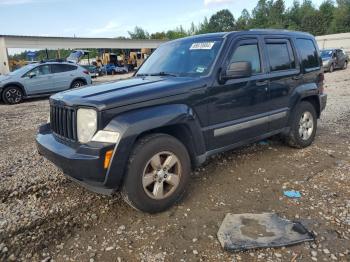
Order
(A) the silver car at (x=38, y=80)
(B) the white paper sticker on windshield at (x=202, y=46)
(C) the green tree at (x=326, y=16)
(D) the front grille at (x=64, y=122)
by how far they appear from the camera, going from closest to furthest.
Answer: (D) the front grille at (x=64, y=122) < (B) the white paper sticker on windshield at (x=202, y=46) < (A) the silver car at (x=38, y=80) < (C) the green tree at (x=326, y=16)

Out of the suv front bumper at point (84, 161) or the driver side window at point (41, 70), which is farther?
the driver side window at point (41, 70)

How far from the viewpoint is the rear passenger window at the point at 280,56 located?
4.81 m

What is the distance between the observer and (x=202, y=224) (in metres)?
3.34

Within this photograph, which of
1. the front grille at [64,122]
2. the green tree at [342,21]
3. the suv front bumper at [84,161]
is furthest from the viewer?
the green tree at [342,21]

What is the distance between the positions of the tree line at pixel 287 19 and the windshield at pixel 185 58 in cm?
6526

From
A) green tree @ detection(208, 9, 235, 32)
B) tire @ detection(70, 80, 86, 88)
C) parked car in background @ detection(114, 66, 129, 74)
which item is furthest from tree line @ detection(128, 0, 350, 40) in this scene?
tire @ detection(70, 80, 86, 88)

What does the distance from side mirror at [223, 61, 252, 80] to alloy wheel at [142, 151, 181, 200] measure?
49.8 inches

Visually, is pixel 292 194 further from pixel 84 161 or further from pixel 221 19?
pixel 221 19

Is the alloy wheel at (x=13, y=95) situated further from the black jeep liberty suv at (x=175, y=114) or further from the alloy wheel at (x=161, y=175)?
the alloy wheel at (x=161, y=175)

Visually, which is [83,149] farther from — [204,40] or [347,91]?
[347,91]

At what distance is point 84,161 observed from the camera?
122 inches

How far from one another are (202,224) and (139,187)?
2.48 feet

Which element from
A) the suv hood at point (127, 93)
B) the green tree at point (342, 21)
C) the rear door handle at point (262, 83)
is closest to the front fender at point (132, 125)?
the suv hood at point (127, 93)

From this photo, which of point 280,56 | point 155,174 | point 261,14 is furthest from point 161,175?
point 261,14
